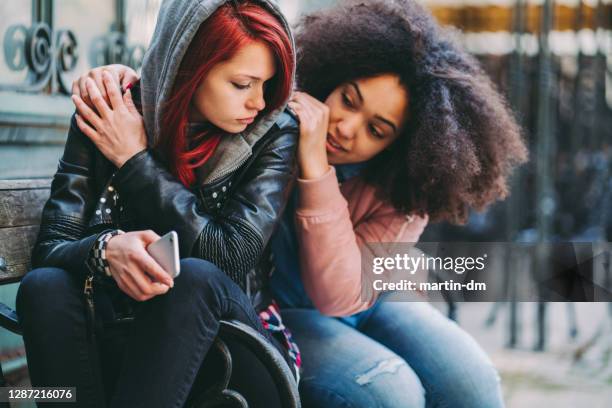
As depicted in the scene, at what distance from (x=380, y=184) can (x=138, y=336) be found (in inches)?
40.7

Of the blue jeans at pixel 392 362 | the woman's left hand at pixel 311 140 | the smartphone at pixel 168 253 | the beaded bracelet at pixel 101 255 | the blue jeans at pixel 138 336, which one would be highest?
the woman's left hand at pixel 311 140

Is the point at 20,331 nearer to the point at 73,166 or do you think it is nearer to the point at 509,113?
the point at 73,166

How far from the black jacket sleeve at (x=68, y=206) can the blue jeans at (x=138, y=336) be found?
118mm

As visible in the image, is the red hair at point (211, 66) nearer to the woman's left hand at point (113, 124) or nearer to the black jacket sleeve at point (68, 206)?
the woman's left hand at point (113, 124)

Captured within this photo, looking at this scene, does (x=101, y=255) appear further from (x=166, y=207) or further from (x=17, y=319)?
(x=17, y=319)

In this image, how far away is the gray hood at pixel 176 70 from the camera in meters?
1.70

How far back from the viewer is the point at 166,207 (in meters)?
1.70

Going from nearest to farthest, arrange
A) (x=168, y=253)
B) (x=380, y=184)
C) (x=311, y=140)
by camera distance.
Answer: (x=168, y=253)
(x=311, y=140)
(x=380, y=184)

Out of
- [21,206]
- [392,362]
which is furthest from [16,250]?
[392,362]

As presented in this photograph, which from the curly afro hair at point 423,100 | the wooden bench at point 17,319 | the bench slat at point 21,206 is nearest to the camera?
the wooden bench at point 17,319

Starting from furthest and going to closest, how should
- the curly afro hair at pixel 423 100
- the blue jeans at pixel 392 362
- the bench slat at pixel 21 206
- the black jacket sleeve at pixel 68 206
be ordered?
the curly afro hair at pixel 423 100, the blue jeans at pixel 392 362, the bench slat at pixel 21 206, the black jacket sleeve at pixel 68 206

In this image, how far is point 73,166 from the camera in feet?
5.83

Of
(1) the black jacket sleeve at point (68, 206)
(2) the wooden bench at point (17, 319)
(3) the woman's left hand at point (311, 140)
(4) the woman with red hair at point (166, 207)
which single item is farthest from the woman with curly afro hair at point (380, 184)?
(1) the black jacket sleeve at point (68, 206)

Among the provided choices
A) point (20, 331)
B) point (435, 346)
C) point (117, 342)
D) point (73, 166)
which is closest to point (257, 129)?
point (73, 166)
